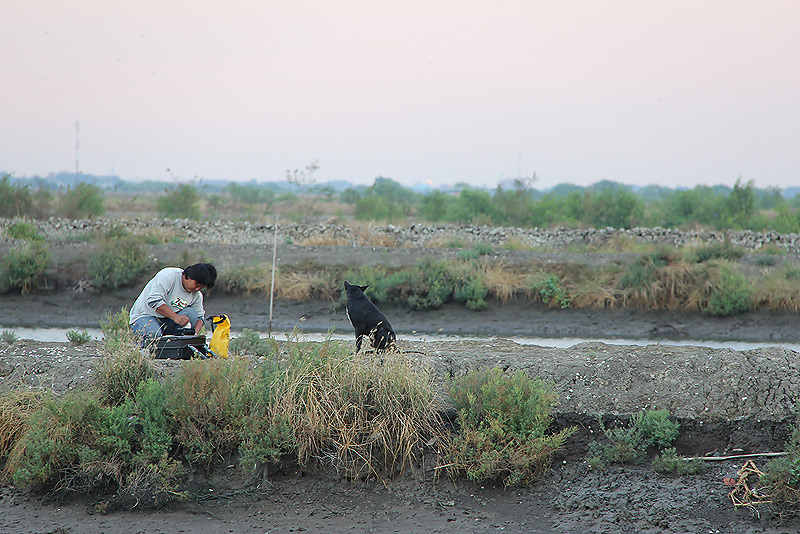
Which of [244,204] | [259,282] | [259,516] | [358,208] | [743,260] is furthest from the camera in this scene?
[244,204]

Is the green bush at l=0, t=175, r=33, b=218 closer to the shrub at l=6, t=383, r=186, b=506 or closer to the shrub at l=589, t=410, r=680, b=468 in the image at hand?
the shrub at l=6, t=383, r=186, b=506

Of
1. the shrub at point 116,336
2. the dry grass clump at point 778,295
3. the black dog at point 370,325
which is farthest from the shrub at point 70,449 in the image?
the dry grass clump at point 778,295

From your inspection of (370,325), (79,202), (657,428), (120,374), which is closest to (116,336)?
(120,374)

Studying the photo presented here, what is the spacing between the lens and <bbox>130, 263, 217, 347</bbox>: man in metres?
8.13

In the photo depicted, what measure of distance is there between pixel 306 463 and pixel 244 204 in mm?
50954

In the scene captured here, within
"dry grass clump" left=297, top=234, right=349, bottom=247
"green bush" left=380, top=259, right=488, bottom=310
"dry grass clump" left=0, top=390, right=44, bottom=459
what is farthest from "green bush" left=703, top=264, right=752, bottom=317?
"dry grass clump" left=0, top=390, right=44, bottom=459

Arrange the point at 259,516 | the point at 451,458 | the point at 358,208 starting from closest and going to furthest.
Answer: the point at 259,516
the point at 451,458
the point at 358,208

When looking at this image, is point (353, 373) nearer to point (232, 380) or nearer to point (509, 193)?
point (232, 380)

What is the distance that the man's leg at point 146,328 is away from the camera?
800cm

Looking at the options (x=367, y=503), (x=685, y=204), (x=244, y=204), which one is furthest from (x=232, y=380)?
(x=244, y=204)

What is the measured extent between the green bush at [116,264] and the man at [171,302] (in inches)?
383

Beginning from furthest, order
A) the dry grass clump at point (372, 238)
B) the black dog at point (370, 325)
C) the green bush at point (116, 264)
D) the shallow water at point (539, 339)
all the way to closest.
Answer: the dry grass clump at point (372, 238) → the green bush at point (116, 264) → the shallow water at point (539, 339) → the black dog at point (370, 325)

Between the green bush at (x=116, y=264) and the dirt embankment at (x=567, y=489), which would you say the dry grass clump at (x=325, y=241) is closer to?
the green bush at (x=116, y=264)

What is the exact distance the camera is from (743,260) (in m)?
19.0
